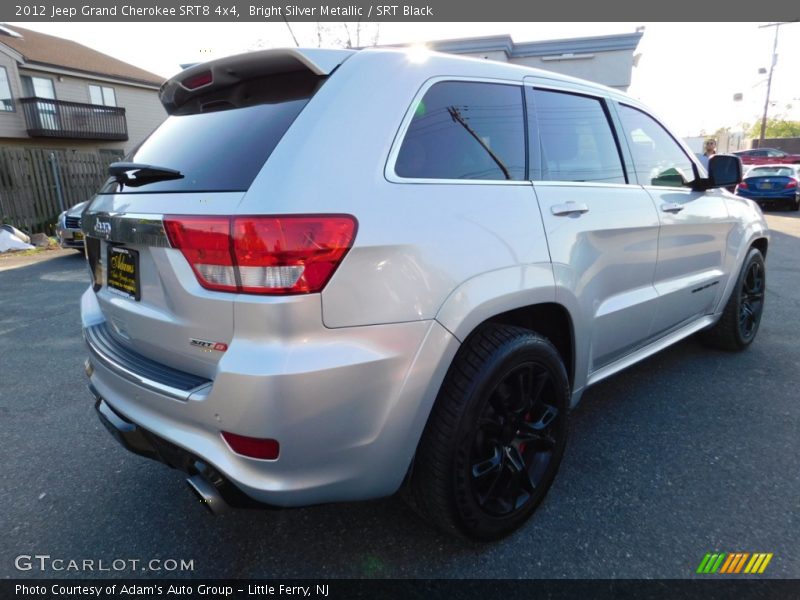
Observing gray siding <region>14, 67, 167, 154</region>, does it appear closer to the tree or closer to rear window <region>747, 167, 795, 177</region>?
rear window <region>747, 167, 795, 177</region>

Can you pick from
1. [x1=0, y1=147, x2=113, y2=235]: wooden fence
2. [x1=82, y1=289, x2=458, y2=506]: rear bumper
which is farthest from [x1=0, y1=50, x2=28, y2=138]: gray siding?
[x1=82, y1=289, x2=458, y2=506]: rear bumper

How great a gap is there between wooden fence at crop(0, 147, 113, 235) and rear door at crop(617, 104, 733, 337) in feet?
46.2

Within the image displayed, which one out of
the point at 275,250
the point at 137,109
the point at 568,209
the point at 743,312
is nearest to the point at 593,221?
the point at 568,209

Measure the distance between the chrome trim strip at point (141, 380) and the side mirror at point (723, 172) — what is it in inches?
133

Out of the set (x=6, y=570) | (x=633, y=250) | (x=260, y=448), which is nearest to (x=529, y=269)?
(x=633, y=250)

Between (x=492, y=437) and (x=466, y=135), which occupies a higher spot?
(x=466, y=135)

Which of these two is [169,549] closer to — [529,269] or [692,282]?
[529,269]

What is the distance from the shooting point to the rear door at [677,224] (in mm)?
3004

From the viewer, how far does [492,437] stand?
2.10 m

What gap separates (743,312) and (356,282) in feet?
12.4

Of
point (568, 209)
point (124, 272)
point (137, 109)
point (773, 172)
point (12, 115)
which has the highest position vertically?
point (137, 109)

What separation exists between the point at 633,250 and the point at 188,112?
2226 millimetres

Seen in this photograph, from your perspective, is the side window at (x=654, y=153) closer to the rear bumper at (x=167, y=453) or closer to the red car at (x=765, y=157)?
the rear bumper at (x=167, y=453)

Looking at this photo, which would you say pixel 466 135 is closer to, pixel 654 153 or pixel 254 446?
pixel 254 446
